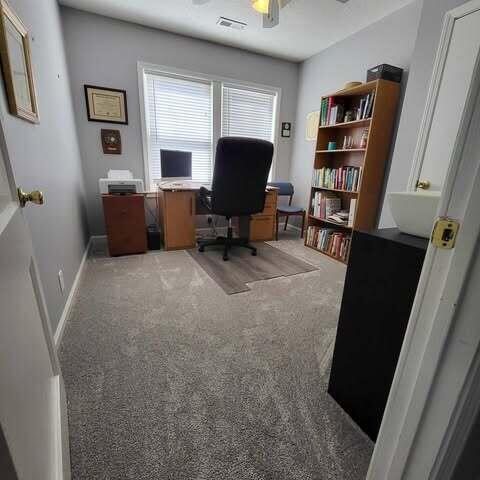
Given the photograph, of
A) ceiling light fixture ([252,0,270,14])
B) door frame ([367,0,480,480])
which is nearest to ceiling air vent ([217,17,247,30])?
ceiling light fixture ([252,0,270,14])

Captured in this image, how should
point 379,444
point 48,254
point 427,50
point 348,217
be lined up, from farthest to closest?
point 348,217, point 427,50, point 48,254, point 379,444

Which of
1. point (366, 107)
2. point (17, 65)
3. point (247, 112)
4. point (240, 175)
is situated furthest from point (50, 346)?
point (247, 112)

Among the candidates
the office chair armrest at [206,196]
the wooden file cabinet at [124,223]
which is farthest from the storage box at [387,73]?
the wooden file cabinet at [124,223]

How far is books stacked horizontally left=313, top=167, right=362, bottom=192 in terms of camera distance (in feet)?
9.00

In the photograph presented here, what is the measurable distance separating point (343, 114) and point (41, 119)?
292 centimetres

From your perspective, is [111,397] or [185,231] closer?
[111,397]

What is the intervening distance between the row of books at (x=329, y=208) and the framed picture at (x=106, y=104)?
262 centimetres

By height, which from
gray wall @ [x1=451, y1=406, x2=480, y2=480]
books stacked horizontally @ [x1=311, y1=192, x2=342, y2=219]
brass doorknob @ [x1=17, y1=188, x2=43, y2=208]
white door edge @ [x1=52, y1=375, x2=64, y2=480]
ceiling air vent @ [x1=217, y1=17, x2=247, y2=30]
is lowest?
white door edge @ [x1=52, y1=375, x2=64, y2=480]

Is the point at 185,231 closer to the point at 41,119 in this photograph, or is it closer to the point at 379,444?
the point at 41,119

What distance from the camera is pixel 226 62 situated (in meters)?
3.42

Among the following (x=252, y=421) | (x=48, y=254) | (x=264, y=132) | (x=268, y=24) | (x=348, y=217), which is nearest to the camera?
(x=252, y=421)

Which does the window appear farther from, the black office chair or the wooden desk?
the black office chair

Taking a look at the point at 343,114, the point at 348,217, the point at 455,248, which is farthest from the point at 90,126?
the point at 455,248

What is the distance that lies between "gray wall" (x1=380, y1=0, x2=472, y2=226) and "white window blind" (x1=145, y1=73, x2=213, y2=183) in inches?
94.4
